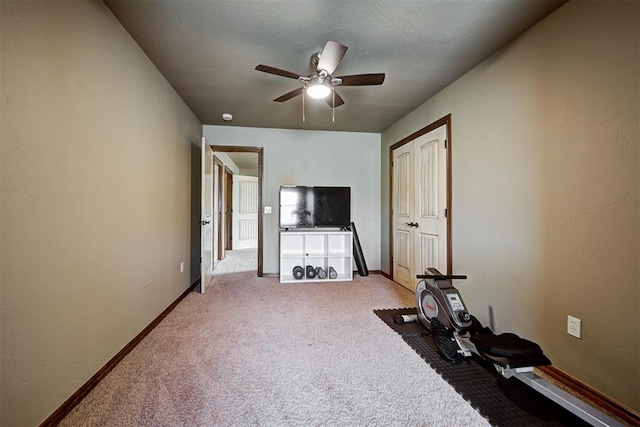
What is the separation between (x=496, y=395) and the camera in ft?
5.13

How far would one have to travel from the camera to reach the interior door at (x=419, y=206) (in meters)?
3.07

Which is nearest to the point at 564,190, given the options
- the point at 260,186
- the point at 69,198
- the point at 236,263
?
the point at 69,198

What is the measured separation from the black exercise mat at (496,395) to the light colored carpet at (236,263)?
3.54 meters

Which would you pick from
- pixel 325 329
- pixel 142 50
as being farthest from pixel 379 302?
pixel 142 50

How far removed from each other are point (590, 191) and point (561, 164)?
249 mm

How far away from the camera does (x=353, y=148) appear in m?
4.65

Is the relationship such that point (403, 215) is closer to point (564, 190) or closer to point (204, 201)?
point (564, 190)

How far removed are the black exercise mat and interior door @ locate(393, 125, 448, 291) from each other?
1.22m

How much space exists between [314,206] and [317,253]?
0.73 m

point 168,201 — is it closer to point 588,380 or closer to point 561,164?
point 561,164

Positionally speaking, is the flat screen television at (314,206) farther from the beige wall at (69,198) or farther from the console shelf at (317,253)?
the beige wall at (69,198)

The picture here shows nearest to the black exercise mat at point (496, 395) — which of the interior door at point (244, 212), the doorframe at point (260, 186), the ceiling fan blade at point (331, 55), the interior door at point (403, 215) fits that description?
the interior door at point (403, 215)

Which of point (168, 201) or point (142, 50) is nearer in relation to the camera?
point (142, 50)

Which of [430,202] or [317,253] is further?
[317,253]
